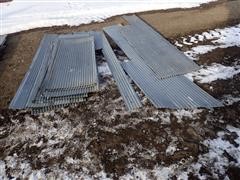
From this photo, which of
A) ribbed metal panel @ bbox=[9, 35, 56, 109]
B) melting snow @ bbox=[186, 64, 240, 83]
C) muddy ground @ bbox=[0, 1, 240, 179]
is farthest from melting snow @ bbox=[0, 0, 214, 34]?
melting snow @ bbox=[186, 64, 240, 83]

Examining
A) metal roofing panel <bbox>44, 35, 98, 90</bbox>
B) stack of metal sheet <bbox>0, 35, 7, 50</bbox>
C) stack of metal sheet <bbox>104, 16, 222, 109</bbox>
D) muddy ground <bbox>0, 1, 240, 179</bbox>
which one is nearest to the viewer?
muddy ground <bbox>0, 1, 240, 179</bbox>

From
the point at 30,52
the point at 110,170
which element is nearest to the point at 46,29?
the point at 30,52

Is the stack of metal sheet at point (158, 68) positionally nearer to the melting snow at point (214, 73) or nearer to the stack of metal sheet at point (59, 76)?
the melting snow at point (214, 73)

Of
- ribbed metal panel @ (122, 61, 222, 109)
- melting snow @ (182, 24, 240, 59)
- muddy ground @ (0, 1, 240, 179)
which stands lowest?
muddy ground @ (0, 1, 240, 179)

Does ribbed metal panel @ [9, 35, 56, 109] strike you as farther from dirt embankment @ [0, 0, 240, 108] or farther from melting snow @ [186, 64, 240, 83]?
melting snow @ [186, 64, 240, 83]

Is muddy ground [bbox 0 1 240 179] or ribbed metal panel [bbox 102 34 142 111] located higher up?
ribbed metal panel [bbox 102 34 142 111]

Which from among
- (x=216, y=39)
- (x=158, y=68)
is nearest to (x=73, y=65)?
(x=158, y=68)

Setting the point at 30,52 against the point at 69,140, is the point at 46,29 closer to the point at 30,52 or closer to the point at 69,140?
the point at 30,52

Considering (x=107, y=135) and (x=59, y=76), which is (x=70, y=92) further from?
(x=107, y=135)
